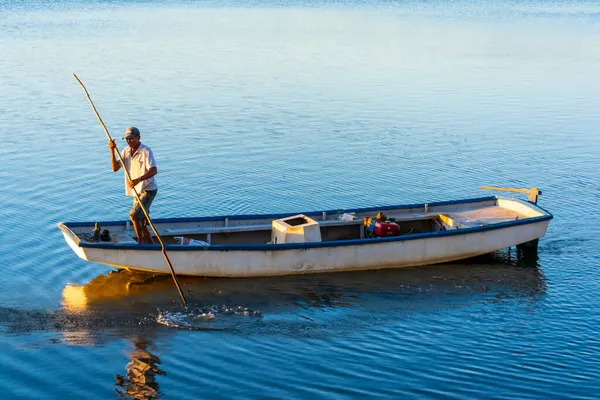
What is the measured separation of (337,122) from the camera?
22.1 m

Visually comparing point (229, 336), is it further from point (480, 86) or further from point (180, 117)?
point (480, 86)

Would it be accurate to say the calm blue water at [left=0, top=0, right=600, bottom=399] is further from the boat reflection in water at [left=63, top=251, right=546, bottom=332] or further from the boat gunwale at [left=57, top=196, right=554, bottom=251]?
the boat gunwale at [left=57, top=196, right=554, bottom=251]

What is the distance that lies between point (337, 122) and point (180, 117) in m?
4.18

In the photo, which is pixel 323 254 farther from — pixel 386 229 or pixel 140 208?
pixel 140 208

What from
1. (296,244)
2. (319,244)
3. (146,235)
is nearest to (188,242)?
(146,235)

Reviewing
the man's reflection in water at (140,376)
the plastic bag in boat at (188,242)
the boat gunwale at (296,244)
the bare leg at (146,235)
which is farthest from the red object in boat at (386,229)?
the man's reflection in water at (140,376)

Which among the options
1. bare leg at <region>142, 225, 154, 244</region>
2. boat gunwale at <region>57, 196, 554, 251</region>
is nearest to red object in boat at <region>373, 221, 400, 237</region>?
boat gunwale at <region>57, 196, 554, 251</region>

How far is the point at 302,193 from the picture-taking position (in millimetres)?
16531

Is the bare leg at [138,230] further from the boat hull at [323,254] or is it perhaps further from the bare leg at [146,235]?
the boat hull at [323,254]

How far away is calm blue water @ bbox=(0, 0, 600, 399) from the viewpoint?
377 inches

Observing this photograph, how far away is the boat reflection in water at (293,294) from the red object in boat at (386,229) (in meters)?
0.61

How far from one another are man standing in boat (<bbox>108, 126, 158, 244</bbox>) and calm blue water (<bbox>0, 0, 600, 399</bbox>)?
983mm

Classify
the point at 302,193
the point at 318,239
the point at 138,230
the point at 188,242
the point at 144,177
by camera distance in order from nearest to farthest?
the point at 144,177 → the point at 138,230 → the point at 188,242 → the point at 318,239 → the point at 302,193

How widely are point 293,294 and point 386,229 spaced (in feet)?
6.84
